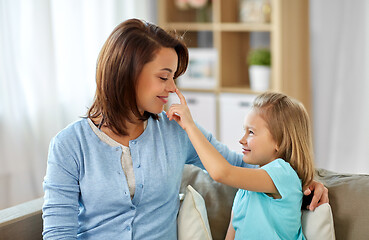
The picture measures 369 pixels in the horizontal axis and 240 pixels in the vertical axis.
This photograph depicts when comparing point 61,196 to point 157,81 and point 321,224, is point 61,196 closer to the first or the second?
point 157,81

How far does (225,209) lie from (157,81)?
50cm

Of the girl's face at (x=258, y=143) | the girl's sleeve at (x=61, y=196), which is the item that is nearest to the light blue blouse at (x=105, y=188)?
the girl's sleeve at (x=61, y=196)

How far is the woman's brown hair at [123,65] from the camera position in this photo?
152 centimetres

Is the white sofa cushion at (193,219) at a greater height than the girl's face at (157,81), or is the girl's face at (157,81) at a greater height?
the girl's face at (157,81)

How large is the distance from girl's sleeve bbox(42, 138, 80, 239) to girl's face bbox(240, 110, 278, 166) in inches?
20.3

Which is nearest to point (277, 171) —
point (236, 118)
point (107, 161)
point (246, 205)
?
point (246, 205)

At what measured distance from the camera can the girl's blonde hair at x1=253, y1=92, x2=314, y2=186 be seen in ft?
5.15

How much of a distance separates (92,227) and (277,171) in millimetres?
569

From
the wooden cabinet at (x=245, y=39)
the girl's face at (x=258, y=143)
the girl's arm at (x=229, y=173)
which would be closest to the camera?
the girl's arm at (x=229, y=173)

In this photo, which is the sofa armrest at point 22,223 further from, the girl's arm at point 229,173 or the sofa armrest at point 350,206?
the sofa armrest at point 350,206

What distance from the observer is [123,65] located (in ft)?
4.99

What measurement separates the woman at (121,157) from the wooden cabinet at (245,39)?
1.67 metres

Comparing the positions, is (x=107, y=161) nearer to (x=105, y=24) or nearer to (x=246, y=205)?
(x=246, y=205)

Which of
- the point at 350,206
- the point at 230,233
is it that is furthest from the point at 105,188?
the point at 350,206
